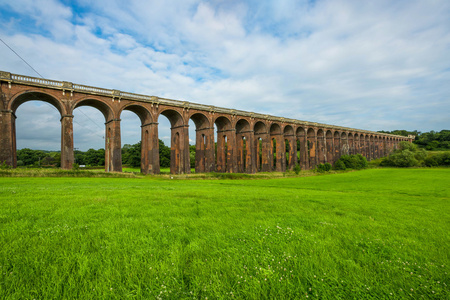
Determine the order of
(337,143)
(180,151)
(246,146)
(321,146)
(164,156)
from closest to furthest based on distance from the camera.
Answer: (180,151)
(246,146)
(321,146)
(164,156)
(337,143)

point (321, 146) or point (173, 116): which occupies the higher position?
point (173, 116)

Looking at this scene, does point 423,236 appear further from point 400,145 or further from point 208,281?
point 400,145

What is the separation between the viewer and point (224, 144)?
49.0 meters

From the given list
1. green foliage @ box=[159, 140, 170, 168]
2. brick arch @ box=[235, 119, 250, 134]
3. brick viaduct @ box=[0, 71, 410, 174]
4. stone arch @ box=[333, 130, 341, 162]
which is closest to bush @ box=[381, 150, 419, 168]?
stone arch @ box=[333, 130, 341, 162]

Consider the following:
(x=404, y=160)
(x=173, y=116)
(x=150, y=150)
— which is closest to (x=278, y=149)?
(x=173, y=116)

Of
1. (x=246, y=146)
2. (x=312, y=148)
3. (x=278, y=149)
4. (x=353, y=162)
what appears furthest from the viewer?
(x=312, y=148)

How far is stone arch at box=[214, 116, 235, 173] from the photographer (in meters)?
48.1

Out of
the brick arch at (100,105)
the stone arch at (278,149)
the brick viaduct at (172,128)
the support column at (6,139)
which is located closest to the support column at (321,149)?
the brick viaduct at (172,128)

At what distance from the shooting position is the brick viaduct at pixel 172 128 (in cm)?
2769

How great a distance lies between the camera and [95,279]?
9.66 feet

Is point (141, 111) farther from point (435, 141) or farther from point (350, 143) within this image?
point (435, 141)

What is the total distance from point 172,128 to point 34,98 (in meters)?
21.0

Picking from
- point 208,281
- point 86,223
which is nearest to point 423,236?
point 208,281

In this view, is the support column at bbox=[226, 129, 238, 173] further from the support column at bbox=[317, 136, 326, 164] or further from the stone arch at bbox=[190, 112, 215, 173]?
the support column at bbox=[317, 136, 326, 164]
